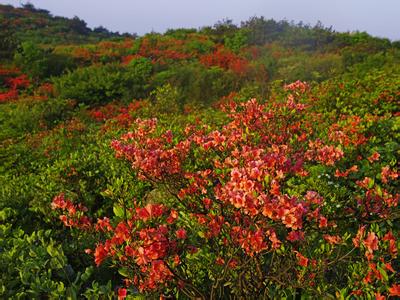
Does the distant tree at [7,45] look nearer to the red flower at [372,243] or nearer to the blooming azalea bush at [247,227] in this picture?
the blooming azalea bush at [247,227]

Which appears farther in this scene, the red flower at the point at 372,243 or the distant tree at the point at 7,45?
the distant tree at the point at 7,45

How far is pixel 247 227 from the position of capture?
220cm

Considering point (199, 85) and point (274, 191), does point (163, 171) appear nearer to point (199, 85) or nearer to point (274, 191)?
point (274, 191)

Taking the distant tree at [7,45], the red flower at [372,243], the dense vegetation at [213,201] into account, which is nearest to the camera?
the red flower at [372,243]

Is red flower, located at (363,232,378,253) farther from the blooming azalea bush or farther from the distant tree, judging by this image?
the distant tree

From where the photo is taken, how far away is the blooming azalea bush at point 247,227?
83.2 inches

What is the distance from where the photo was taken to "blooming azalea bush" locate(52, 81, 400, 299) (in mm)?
2113

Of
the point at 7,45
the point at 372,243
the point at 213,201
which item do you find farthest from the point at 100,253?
the point at 7,45

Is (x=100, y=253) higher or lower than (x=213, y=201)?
lower

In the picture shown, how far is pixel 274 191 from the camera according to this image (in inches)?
82.7

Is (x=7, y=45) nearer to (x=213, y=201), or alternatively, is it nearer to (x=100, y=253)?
(x=213, y=201)

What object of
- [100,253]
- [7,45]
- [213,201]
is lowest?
Answer: [100,253]

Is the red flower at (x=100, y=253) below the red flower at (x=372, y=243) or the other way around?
below

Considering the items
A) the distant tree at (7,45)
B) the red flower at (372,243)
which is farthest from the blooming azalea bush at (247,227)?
the distant tree at (7,45)
